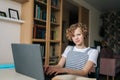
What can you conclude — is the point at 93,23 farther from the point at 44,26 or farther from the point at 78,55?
the point at 78,55

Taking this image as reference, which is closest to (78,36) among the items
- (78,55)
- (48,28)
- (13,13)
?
(78,55)

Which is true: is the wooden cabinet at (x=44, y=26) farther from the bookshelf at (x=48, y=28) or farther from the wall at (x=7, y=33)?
the wall at (x=7, y=33)

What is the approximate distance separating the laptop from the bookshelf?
138cm

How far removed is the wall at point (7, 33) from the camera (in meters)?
2.47

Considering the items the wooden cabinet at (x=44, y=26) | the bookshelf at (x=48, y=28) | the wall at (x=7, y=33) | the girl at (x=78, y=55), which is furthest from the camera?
the bookshelf at (x=48, y=28)

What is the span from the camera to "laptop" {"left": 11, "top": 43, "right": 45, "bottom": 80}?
0.98 meters

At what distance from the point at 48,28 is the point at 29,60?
6.04ft

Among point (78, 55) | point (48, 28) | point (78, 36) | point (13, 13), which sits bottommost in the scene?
point (78, 55)

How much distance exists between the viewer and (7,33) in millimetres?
2553

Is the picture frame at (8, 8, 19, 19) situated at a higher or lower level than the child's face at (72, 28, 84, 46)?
higher

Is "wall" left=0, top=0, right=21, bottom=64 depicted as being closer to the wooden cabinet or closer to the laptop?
the wooden cabinet

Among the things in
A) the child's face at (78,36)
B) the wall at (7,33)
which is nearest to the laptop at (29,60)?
the child's face at (78,36)

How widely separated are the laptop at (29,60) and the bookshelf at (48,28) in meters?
1.38

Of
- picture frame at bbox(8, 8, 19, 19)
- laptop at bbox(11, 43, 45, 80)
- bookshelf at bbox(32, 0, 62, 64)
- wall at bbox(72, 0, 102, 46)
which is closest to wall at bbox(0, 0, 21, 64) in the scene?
picture frame at bbox(8, 8, 19, 19)
